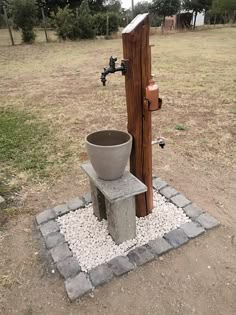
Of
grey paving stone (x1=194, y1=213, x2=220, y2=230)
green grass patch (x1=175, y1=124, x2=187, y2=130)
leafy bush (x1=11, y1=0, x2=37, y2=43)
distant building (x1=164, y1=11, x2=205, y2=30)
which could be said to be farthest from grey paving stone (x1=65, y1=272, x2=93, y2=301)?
distant building (x1=164, y1=11, x2=205, y2=30)

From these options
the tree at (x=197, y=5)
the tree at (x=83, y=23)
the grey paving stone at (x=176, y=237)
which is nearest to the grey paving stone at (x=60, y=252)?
the grey paving stone at (x=176, y=237)

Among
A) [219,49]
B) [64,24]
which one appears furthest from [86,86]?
[64,24]

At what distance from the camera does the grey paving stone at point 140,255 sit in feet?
5.55

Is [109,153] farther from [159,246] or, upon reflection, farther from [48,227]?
[48,227]

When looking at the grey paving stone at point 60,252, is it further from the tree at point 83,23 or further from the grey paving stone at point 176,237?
the tree at point 83,23

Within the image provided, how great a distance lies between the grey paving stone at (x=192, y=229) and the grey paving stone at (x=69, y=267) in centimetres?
72

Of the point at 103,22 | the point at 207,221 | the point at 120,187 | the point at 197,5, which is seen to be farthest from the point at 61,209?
the point at 197,5

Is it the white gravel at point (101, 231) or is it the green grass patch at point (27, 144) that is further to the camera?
the green grass patch at point (27, 144)

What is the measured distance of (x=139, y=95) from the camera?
1655 mm

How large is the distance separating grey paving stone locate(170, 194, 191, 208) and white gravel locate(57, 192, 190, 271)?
0.14 ft

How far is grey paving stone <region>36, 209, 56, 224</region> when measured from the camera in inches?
81.5

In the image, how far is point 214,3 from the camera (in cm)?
1658

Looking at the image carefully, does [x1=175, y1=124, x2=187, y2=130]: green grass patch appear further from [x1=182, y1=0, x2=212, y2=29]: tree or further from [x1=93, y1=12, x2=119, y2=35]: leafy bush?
[x1=182, y1=0, x2=212, y2=29]: tree

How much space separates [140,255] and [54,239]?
57cm
